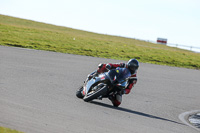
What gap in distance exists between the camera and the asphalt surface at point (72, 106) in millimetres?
6867

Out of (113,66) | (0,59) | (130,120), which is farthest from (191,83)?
(130,120)

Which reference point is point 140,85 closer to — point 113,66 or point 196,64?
point 113,66

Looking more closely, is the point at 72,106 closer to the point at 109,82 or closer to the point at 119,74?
the point at 109,82

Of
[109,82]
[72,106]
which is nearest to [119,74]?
[109,82]

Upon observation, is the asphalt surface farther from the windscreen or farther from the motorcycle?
the windscreen

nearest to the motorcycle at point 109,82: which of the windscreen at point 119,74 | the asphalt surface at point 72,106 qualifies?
the windscreen at point 119,74

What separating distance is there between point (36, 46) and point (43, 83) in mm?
16140

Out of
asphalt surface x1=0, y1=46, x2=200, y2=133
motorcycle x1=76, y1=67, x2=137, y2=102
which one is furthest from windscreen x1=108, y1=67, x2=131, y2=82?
asphalt surface x1=0, y1=46, x2=200, y2=133

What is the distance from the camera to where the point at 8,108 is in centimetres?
748

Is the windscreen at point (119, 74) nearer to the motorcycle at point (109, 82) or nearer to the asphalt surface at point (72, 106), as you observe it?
the motorcycle at point (109, 82)

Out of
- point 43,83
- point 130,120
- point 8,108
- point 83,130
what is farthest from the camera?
point 43,83

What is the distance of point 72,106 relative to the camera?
8.99 metres

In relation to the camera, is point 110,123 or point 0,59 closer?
point 110,123

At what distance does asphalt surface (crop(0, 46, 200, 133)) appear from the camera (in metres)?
6.87
